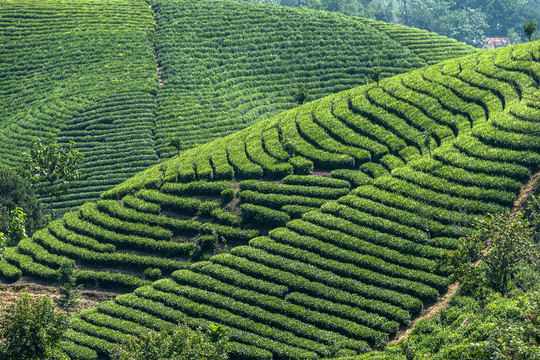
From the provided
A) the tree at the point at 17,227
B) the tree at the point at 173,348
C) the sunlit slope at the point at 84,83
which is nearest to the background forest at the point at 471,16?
the sunlit slope at the point at 84,83

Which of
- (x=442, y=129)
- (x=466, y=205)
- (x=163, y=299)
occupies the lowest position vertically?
(x=163, y=299)

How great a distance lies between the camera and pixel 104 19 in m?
104

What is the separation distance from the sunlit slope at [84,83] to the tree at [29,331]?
36139mm

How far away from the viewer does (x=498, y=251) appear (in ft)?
109

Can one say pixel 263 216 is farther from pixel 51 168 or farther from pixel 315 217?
pixel 51 168

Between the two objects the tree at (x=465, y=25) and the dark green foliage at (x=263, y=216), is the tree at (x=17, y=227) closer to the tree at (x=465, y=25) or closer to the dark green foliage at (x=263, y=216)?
the dark green foliage at (x=263, y=216)

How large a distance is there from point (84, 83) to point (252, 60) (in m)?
25.9

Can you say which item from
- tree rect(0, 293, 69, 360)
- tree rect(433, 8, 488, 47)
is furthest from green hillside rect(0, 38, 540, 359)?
tree rect(433, 8, 488, 47)

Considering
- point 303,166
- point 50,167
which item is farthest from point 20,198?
point 303,166

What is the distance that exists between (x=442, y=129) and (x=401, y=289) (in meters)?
19.3

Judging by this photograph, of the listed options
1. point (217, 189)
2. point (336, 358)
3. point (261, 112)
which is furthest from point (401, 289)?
point (261, 112)

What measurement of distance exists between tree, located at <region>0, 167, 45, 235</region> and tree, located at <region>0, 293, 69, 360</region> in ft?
88.1

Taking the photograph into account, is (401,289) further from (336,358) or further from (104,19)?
(104,19)

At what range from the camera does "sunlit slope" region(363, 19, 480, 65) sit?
293ft
